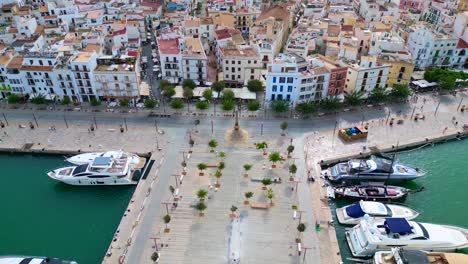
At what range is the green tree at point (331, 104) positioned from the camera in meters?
75.1

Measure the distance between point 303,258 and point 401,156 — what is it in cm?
3257

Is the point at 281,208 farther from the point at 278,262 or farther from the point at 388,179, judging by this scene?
the point at 388,179

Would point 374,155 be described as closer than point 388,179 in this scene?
No

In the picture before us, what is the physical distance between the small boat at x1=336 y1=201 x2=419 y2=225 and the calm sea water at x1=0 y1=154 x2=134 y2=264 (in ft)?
114

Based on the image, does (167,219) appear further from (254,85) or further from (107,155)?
(254,85)

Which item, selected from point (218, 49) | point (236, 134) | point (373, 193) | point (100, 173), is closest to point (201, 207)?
point (100, 173)

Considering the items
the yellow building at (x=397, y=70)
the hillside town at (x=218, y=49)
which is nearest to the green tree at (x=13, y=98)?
the hillside town at (x=218, y=49)

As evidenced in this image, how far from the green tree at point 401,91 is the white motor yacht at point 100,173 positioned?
188 feet

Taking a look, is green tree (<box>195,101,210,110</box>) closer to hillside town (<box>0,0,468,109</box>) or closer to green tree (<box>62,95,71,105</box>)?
hillside town (<box>0,0,468,109</box>)

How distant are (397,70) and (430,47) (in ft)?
55.1

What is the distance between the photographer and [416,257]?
43875 millimetres

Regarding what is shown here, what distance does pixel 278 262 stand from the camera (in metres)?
47.4

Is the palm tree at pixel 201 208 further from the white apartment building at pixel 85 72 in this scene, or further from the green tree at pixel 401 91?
the green tree at pixel 401 91

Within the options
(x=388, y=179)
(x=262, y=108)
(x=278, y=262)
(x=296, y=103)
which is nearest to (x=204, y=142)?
(x=262, y=108)
